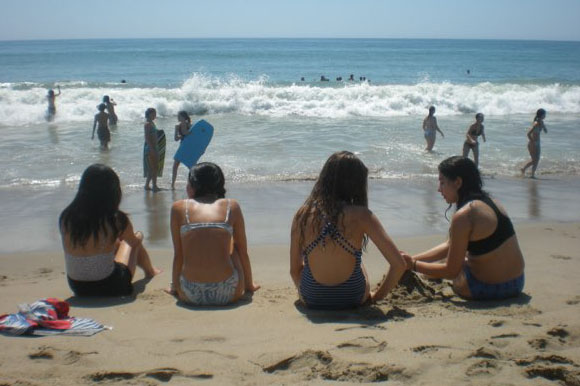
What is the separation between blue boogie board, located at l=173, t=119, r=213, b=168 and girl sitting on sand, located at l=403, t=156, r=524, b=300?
22.4 feet

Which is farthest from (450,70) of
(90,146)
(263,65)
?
(90,146)

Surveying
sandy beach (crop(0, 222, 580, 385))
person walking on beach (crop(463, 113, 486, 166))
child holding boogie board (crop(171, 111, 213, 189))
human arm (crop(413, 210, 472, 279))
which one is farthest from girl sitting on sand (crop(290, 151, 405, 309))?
person walking on beach (crop(463, 113, 486, 166))

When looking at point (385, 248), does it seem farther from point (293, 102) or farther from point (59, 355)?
point (293, 102)

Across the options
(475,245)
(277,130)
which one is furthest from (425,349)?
(277,130)

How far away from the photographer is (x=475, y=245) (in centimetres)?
430

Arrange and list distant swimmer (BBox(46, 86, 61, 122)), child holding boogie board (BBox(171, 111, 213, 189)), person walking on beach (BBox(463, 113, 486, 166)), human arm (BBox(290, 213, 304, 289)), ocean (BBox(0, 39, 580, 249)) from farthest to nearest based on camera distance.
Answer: distant swimmer (BBox(46, 86, 61, 122)) < person walking on beach (BBox(463, 113, 486, 166)) < ocean (BBox(0, 39, 580, 249)) < child holding boogie board (BBox(171, 111, 213, 189)) < human arm (BBox(290, 213, 304, 289))

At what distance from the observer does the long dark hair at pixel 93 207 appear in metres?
4.47

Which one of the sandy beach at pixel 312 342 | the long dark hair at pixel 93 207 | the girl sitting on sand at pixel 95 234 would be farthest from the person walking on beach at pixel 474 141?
the long dark hair at pixel 93 207

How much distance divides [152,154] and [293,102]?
14.3m

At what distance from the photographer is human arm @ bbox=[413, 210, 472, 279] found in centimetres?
418

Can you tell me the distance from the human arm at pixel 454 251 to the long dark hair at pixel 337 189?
2.21ft

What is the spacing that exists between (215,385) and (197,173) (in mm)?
1867

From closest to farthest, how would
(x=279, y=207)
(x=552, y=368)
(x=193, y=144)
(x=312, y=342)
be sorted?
(x=552, y=368) → (x=312, y=342) → (x=279, y=207) → (x=193, y=144)

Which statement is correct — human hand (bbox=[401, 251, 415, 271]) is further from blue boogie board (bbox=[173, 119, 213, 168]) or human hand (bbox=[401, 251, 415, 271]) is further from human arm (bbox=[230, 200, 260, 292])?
blue boogie board (bbox=[173, 119, 213, 168])
